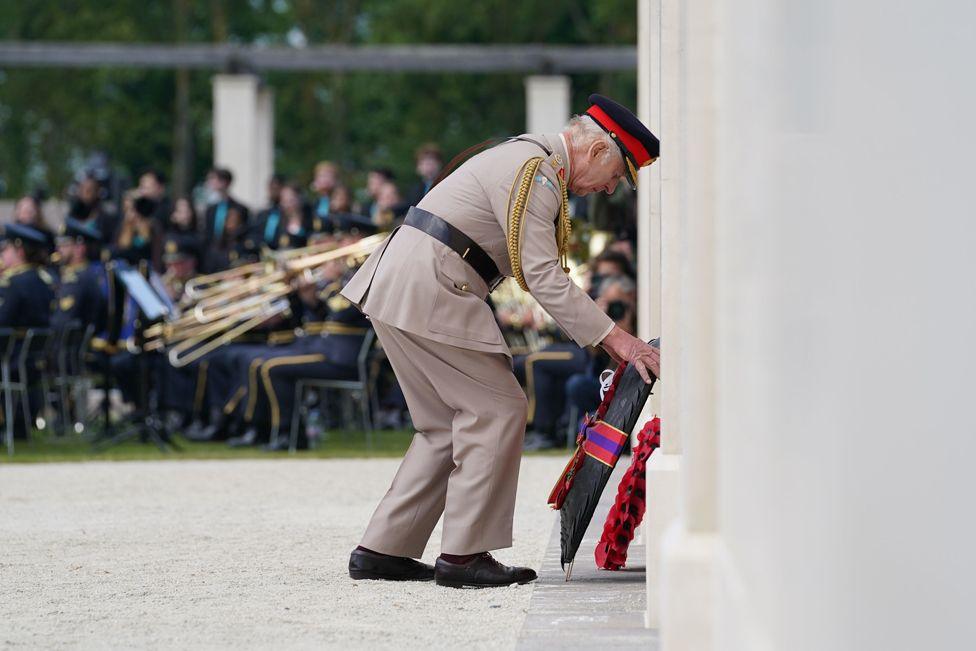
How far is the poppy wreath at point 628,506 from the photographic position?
18.5 feet

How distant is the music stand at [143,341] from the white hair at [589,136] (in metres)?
6.18

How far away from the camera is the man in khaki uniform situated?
552 centimetres

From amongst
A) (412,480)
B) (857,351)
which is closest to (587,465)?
(412,480)

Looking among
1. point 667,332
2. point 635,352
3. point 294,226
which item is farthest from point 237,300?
point 667,332

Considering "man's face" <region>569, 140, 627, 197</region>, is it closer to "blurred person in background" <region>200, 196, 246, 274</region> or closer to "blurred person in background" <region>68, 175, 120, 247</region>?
"blurred person in background" <region>200, 196, 246, 274</region>

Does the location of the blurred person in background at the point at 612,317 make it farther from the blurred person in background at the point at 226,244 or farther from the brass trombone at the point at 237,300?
the blurred person in background at the point at 226,244

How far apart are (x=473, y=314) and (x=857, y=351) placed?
349cm

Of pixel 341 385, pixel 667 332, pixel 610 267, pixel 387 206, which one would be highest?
pixel 387 206

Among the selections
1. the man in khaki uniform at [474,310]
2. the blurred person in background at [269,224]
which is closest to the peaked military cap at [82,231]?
the blurred person in background at [269,224]

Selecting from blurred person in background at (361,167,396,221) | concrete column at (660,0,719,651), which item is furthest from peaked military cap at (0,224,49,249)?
concrete column at (660,0,719,651)

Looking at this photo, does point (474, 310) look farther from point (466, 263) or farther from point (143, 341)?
point (143, 341)

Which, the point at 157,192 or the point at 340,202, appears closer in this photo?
the point at 340,202

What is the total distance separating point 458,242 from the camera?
5.69 meters

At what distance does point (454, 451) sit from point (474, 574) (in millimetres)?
419
